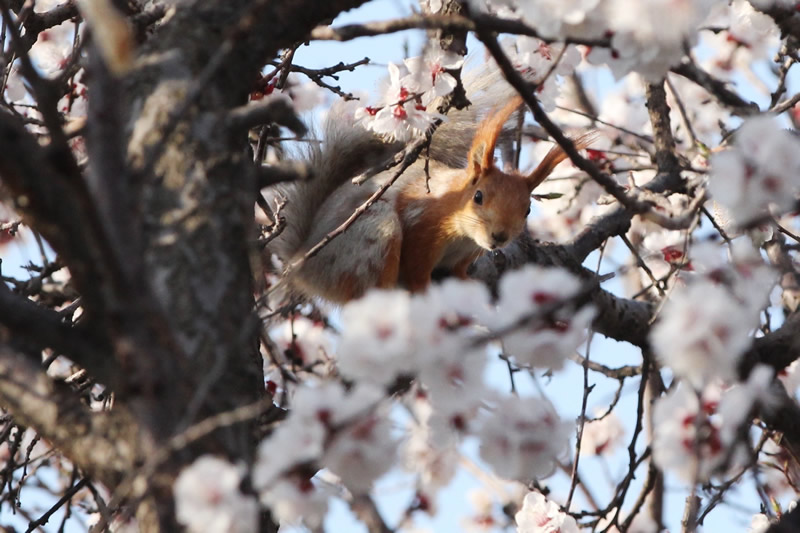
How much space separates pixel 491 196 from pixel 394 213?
0.39m

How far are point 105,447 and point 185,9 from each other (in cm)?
81

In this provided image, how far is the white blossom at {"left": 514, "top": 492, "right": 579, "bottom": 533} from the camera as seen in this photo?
2941mm

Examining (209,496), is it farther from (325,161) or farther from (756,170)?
(325,161)

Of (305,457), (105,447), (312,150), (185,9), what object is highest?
(312,150)

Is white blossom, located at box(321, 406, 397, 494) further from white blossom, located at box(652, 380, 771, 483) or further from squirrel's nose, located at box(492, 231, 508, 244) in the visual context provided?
squirrel's nose, located at box(492, 231, 508, 244)

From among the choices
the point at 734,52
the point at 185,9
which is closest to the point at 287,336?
the point at 734,52

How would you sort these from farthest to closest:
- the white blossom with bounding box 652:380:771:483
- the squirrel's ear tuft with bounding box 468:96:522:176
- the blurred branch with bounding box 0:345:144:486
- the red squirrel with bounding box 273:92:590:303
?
the red squirrel with bounding box 273:92:590:303 < the squirrel's ear tuft with bounding box 468:96:522:176 < the blurred branch with bounding box 0:345:144:486 < the white blossom with bounding box 652:380:771:483

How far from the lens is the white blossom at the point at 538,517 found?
9.65 feet

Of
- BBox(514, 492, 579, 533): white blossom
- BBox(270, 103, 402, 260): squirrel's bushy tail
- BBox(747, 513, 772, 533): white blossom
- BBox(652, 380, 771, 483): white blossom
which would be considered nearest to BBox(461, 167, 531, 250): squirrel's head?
BBox(270, 103, 402, 260): squirrel's bushy tail

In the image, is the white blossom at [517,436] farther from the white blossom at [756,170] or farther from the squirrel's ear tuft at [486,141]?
the squirrel's ear tuft at [486,141]

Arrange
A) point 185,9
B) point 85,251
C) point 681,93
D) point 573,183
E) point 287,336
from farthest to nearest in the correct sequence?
point 681,93 → point 287,336 → point 573,183 → point 185,9 → point 85,251

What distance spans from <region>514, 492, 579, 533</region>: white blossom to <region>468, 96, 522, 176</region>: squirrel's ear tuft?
48.1 inches

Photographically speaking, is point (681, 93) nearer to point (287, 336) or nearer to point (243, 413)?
point (287, 336)

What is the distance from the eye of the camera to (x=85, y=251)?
4.49 ft
